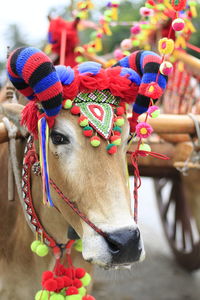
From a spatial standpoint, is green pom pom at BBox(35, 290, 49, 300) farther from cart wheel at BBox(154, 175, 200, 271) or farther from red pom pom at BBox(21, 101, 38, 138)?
cart wheel at BBox(154, 175, 200, 271)

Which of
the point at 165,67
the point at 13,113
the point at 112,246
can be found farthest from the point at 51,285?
the point at 165,67

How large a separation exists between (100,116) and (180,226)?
298 cm

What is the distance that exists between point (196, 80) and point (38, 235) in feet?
7.00

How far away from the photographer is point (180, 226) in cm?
460

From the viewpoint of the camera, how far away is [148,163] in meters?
3.41

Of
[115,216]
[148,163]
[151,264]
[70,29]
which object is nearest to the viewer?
[115,216]

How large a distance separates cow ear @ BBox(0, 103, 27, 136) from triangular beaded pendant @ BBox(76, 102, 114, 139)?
0.47 metres

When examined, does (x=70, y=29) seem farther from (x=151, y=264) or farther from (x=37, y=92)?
(x=151, y=264)

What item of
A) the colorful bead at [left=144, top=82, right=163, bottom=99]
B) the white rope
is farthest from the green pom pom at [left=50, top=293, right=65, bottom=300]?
the colorful bead at [left=144, top=82, right=163, bottom=99]

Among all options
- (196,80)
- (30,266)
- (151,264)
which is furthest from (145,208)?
(30,266)

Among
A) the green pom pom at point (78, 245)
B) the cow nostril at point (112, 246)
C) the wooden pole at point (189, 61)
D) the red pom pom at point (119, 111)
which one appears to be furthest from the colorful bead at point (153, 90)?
the wooden pole at point (189, 61)

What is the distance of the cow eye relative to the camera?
6.24 feet

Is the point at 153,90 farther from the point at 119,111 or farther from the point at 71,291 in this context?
the point at 71,291

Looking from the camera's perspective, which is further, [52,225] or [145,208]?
[145,208]
